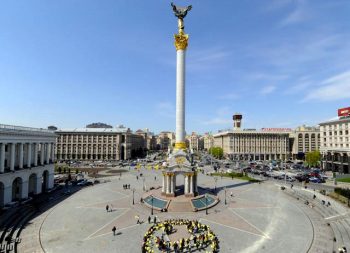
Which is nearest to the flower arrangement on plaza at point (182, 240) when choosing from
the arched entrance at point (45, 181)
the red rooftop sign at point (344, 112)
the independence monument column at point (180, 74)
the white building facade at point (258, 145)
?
A: the independence monument column at point (180, 74)

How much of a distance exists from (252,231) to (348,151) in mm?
→ 78991

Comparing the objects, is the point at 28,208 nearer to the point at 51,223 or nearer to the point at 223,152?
the point at 51,223

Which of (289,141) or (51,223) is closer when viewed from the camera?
(51,223)

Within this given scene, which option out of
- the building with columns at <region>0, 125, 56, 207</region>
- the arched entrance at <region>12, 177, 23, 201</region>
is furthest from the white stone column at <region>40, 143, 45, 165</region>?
the arched entrance at <region>12, 177, 23, 201</region>

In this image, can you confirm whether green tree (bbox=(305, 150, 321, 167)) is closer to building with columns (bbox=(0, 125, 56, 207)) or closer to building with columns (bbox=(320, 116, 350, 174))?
building with columns (bbox=(320, 116, 350, 174))

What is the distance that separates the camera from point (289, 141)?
166 m

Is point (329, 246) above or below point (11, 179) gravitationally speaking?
below

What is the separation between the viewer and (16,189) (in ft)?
173

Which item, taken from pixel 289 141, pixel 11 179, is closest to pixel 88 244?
pixel 11 179

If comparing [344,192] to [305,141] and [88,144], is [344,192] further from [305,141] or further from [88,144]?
[88,144]

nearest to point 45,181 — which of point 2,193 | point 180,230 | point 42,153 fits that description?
point 42,153

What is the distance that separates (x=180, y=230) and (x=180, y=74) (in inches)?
1376

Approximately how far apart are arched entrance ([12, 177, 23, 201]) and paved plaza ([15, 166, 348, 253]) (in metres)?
10.2

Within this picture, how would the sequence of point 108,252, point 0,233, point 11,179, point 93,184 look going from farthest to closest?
point 93,184 < point 11,179 < point 0,233 < point 108,252
